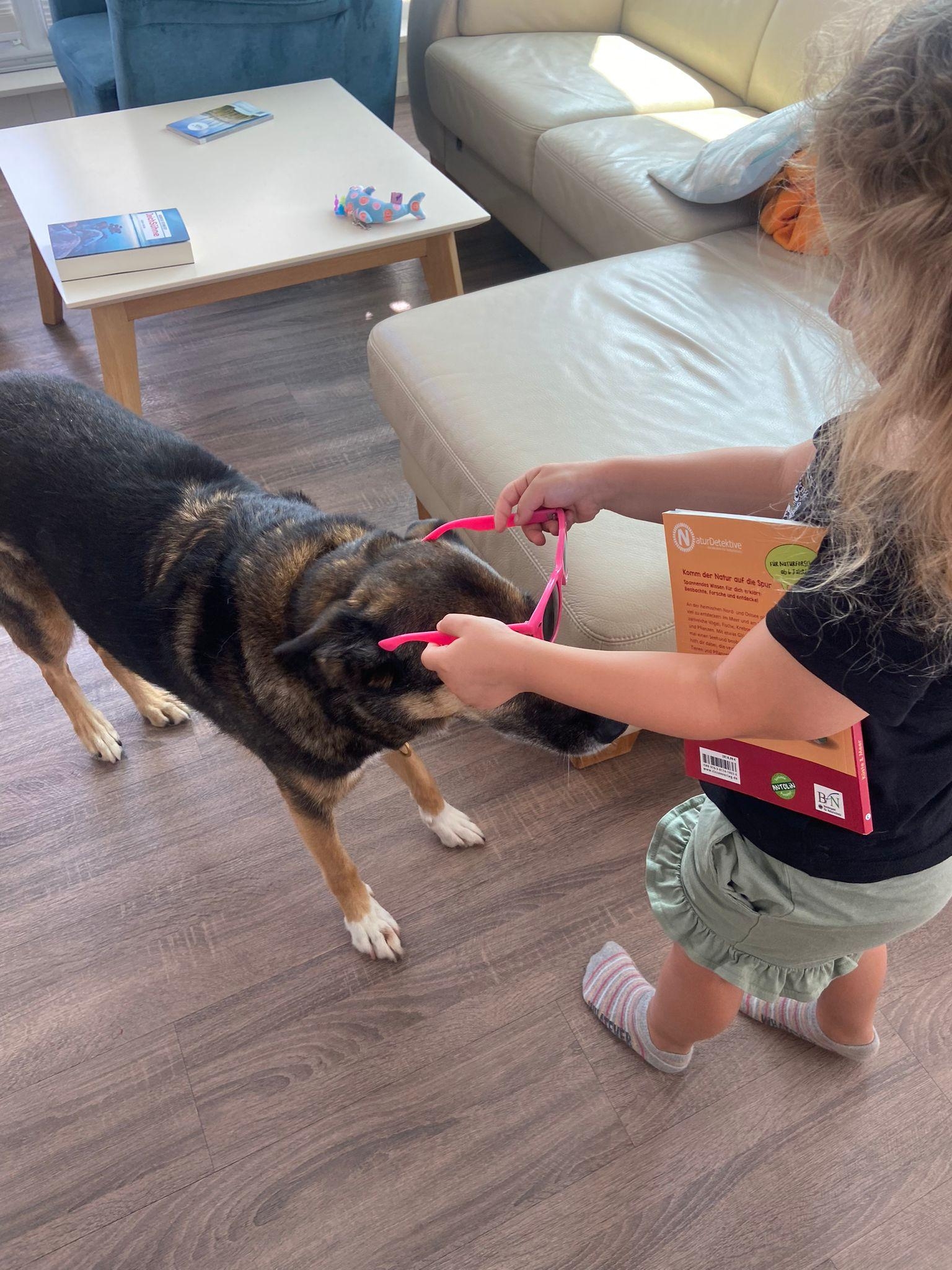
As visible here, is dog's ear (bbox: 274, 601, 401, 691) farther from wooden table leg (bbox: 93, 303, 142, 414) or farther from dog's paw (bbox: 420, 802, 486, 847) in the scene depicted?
wooden table leg (bbox: 93, 303, 142, 414)

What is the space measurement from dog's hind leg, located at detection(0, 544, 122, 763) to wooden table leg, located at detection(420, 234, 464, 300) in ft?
4.92

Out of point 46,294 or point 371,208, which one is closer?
point 371,208

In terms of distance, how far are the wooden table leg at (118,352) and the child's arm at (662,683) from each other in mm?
1721

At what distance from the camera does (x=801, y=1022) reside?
1530 mm

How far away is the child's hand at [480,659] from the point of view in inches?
37.1

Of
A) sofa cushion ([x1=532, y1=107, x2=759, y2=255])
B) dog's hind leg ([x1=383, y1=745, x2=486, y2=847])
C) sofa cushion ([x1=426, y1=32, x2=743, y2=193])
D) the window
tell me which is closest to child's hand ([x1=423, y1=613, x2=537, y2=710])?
dog's hind leg ([x1=383, y1=745, x2=486, y2=847])

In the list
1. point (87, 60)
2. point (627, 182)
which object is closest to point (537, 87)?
point (627, 182)

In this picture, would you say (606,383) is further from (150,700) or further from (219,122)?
(219,122)

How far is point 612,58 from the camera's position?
10.6 feet

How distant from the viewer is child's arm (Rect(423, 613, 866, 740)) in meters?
0.78

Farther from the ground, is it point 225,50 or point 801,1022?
point 225,50

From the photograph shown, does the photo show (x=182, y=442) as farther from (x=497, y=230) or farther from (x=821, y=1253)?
(x=497, y=230)

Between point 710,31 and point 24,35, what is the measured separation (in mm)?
3491

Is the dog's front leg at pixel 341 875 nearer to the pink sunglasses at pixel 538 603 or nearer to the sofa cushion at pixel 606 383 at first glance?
the pink sunglasses at pixel 538 603
